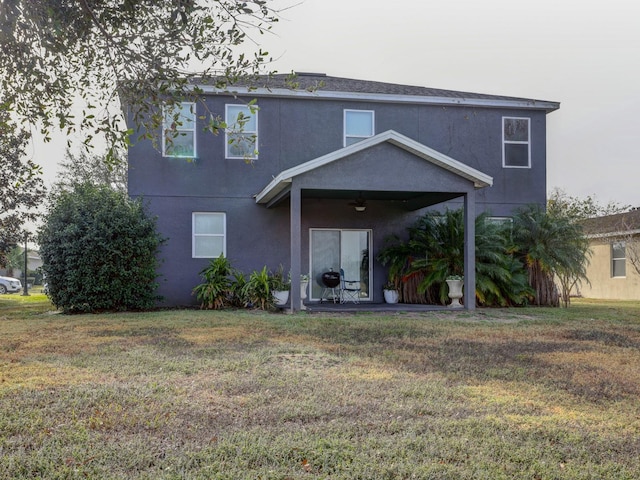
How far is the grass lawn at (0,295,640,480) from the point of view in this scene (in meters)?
3.46

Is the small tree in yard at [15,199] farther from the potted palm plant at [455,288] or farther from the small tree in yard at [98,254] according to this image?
the potted palm plant at [455,288]

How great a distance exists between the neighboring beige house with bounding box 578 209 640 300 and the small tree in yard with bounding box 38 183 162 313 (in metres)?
16.0

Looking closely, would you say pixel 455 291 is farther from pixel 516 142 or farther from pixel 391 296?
pixel 516 142

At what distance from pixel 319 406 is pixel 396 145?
30.1 ft

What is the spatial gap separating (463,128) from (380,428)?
13895 mm

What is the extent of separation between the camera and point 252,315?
39.6 ft

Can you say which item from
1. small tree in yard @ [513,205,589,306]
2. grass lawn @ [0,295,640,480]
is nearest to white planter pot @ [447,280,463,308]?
small tree in yard @ [513,205,589,306]

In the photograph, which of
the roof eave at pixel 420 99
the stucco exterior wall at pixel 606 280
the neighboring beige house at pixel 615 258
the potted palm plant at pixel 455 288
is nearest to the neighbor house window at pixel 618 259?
the neighboring beige house at pixel 615 258

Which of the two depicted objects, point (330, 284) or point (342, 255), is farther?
point (342, 255)

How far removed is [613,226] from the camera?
902 inches

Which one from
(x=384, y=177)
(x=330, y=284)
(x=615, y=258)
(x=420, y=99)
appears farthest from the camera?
(x=615, y=258)

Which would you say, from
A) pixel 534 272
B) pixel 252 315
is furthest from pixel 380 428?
pixel 534 272

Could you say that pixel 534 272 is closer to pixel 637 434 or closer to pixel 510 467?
pixel 637 434

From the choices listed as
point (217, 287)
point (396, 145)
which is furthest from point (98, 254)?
point (396, 145)
